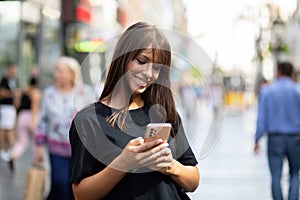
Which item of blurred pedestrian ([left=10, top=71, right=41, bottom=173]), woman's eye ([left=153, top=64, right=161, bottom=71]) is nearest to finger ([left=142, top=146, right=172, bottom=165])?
woman's eye ([left=153, top=64, right=161, bottom=71])

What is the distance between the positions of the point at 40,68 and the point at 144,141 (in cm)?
2049

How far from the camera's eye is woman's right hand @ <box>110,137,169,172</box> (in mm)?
3094

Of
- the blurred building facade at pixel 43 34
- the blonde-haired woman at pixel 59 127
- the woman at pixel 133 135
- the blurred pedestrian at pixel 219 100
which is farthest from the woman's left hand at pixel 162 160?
the blurred building facade at pixel 43 34

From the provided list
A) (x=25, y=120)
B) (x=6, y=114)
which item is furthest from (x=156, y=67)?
(x=6, y=114)

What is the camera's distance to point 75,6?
83.9 ft

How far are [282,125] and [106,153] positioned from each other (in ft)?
21.3

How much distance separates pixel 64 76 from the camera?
8.16 m

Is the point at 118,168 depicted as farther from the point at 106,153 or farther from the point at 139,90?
the point at 139,90

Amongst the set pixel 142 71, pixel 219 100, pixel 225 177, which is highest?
pixel 142 71

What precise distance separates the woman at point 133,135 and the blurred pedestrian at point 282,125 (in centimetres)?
620

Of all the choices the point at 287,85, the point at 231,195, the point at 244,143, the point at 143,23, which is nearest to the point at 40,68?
the point at 244,143

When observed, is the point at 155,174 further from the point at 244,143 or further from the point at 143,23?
the point at 244,143

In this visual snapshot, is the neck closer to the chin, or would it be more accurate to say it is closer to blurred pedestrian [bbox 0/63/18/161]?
the chin

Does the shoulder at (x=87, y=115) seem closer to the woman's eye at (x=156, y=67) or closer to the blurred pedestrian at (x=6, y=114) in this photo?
the woman's eye at (x=156, y=67)
